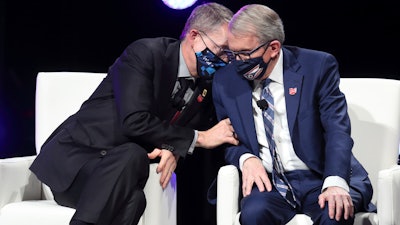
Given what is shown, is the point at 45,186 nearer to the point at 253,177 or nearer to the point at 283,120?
the point at 253,177

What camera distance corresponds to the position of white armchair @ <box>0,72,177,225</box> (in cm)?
341

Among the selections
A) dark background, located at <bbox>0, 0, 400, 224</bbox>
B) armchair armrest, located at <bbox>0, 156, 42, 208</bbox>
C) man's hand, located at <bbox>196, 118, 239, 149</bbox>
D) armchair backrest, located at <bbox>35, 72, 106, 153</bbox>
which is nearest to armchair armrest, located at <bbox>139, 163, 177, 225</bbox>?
man's hand, located at <bbox>196, 118, 239, 149</bbox>

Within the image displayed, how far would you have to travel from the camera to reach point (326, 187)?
3057 mm

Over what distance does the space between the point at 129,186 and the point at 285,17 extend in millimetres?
1729

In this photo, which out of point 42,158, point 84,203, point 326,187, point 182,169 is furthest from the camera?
point 182,169

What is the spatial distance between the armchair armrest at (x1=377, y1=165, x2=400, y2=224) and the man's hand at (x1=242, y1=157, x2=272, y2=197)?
0.44 meters

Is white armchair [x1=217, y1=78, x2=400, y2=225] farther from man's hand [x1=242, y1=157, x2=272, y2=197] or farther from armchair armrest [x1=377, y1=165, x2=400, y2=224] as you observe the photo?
man's hand [x1=242, y1=157, x2=272, y2=197]

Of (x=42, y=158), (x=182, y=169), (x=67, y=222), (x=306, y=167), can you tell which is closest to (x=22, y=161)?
(x=42, y=158)

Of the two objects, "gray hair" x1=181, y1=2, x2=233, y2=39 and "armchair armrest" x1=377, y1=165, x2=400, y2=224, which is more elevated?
"gray hair" x1=181, y1=2, x2=233, y2=39

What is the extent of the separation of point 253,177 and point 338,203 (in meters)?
0.43

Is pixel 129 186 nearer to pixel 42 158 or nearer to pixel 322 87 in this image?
pixel 42 158

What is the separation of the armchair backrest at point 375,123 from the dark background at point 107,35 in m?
0.91

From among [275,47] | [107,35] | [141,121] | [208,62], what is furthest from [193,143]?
[107,35]

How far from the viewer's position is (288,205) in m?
3.22
